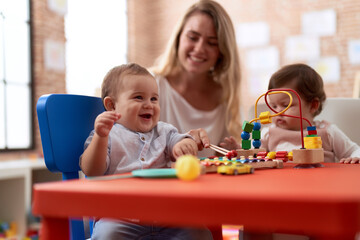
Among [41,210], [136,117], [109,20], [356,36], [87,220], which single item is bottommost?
[87,220]

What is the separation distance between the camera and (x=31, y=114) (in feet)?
13.2

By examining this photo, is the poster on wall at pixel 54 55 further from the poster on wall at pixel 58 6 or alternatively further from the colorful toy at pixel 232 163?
the colorful toy at pixel 232 163

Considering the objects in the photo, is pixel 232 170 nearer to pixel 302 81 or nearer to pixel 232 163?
pixel 232 163

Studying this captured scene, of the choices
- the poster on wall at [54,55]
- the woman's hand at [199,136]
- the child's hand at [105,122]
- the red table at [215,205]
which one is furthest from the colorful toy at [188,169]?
the poster on wall at [54,55]

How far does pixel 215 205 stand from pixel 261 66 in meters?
5.00

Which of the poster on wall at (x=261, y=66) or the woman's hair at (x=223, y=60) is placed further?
the poster on wall at (x=261, y=66)

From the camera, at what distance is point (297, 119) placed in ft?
4.50

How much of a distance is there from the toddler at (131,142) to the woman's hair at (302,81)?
45cm

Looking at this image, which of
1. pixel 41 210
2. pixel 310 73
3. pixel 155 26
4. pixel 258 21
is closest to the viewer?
pixel 41 210

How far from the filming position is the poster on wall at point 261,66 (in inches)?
205

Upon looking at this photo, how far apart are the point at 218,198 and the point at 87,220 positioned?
0.83 meters

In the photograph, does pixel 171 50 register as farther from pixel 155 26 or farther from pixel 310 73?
pixel 155 26

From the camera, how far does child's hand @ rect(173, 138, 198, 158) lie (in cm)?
100

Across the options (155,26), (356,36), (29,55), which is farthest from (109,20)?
(356,36)
